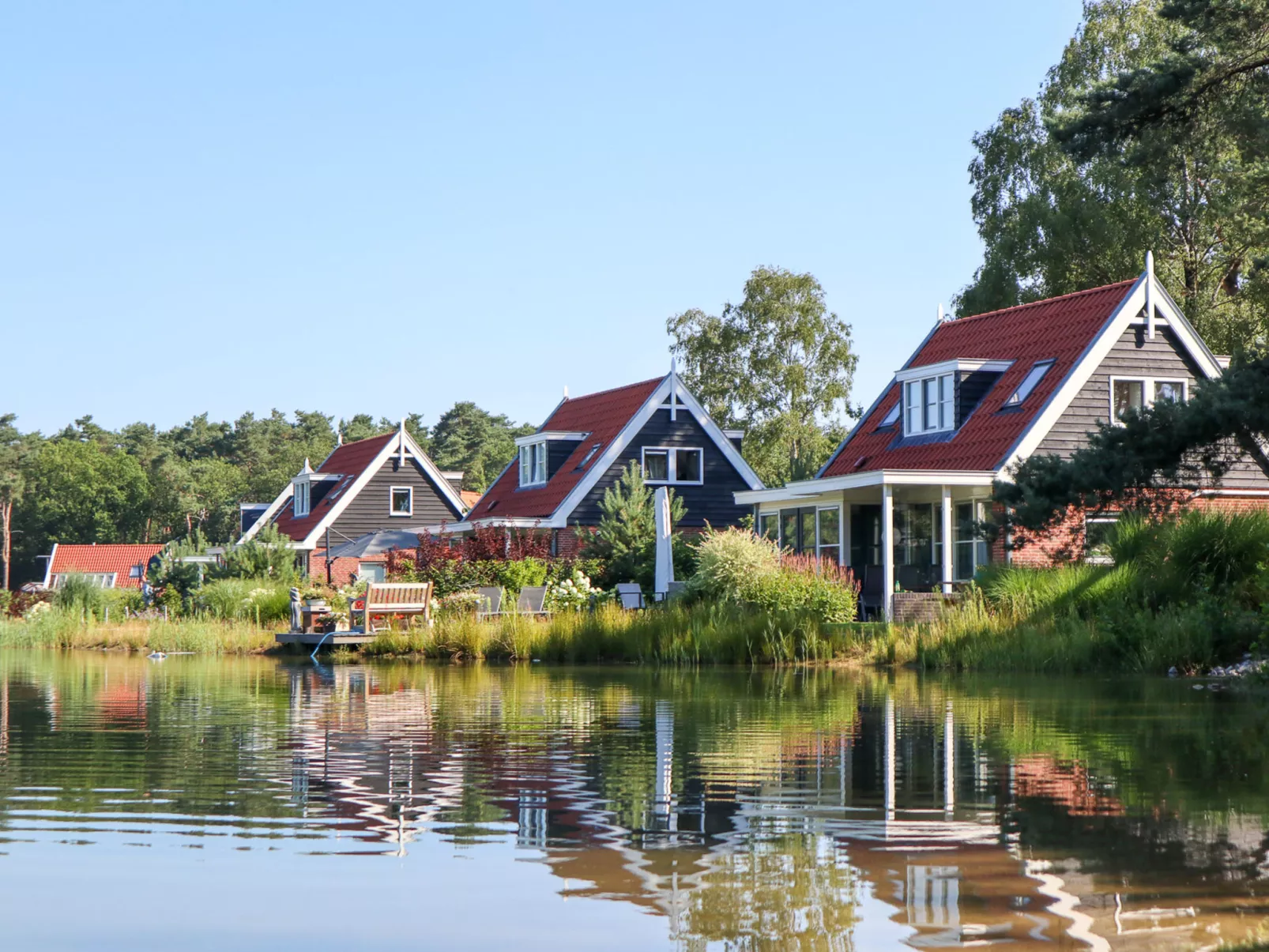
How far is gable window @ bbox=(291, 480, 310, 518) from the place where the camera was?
60250 mm

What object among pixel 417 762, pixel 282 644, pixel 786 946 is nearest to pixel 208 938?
pixel 786 946

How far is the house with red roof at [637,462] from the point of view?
44.5 meters

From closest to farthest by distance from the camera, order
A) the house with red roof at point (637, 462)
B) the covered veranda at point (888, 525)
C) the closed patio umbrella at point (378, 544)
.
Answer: the covered veranda at point (888, 525) → the closed patio umbrella at point (378, 544) → the house with red roof at point (637, 462)

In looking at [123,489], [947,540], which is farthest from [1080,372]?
[123,489]

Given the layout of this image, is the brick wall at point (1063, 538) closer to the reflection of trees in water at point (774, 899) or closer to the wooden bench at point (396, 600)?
the wooden bench at point (396, 600)

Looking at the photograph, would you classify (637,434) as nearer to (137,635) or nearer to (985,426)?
(985,426)

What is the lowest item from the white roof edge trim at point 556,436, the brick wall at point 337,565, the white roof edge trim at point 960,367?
the brick wall at point 337,565

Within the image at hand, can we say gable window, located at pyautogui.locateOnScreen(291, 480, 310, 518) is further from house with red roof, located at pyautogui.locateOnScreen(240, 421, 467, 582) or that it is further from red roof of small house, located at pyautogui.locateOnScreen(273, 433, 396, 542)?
house with red roof, located at pyautogui.locateOnScreen(240, 421, 467, 582)

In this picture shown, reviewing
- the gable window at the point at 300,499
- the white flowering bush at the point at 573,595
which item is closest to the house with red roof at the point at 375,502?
the gable window at the point at 300,499

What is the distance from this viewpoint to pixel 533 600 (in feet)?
105

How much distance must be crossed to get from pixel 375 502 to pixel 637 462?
15.6 meters

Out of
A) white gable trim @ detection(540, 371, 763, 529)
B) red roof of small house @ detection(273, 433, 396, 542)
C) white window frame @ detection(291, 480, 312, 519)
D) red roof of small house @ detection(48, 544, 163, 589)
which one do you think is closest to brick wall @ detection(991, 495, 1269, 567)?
white gable trim @ detection(540, 371, 763, 529)

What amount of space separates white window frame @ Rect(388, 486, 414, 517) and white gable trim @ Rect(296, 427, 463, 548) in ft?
2.74

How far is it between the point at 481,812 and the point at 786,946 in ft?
10.2
